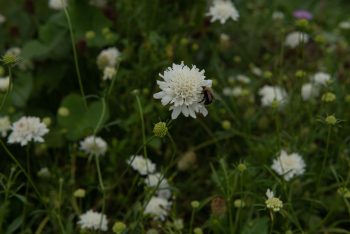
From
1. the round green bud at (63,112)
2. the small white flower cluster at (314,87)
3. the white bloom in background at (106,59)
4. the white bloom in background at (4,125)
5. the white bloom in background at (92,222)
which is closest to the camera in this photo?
the white bloom in background at (92,222)

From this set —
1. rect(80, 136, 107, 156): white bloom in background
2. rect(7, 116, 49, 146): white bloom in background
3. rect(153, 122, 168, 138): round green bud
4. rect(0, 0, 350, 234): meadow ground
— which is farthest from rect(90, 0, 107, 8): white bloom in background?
rect(153, 122, 168, 138): round green bud

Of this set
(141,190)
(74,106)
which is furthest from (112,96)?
(141,190)

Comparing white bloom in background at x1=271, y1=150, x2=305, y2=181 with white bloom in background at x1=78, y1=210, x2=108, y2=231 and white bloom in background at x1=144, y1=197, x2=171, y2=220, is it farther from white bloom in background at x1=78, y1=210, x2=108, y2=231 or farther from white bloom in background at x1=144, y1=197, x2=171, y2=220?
white bloom in background at x1=78, y1=210, x2=108, y2=231

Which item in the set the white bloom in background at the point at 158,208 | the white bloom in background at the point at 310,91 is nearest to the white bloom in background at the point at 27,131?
the white bloom in background at the point at 158,208

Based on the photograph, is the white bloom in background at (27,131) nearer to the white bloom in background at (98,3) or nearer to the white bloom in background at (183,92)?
the white bloom in background at (183,92)

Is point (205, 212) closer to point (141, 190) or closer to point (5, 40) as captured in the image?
point (141, 190)

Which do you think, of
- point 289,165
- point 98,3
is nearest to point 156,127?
point 289,165

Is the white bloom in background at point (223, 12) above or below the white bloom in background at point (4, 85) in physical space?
above
